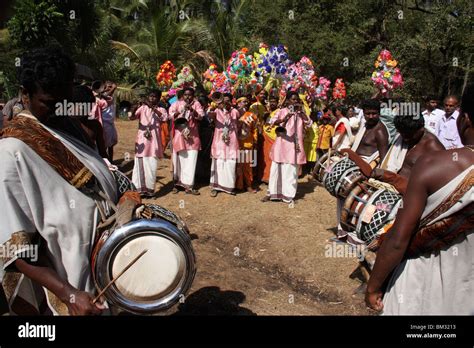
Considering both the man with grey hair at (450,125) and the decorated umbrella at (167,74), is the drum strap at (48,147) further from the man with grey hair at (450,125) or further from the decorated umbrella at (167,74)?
the man with grey hair at (450,125)

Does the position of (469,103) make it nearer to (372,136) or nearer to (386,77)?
(372,136)

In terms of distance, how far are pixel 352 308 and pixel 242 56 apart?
20.9 feet

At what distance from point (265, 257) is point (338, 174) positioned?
96.6 inches

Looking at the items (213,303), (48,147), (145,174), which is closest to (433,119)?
(145,174)

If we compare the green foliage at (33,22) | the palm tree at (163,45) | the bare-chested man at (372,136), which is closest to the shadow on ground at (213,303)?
the bare-chested man at (372,136)

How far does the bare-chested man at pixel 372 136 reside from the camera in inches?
223

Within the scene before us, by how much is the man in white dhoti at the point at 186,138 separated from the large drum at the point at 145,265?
6665mm

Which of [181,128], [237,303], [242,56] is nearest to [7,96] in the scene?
[181,128]

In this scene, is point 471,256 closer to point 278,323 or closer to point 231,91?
point 278,323

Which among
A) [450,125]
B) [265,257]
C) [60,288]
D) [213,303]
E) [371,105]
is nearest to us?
[60,288]

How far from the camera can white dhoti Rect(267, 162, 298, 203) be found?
343 inches

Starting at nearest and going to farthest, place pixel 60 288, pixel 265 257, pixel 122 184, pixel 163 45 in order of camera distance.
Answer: pixel 60 288, pixel 122 184, pixel 265 257, pixel 163 45

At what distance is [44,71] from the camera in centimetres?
208

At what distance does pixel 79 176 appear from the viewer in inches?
86.8
